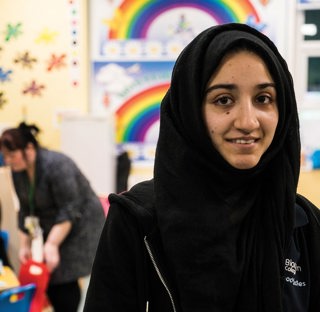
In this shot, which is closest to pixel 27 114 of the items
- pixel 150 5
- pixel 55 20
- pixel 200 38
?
pixel 55 20

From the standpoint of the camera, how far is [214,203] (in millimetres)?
873

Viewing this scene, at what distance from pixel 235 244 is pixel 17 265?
2.11 meters

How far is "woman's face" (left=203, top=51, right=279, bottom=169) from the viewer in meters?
0.84

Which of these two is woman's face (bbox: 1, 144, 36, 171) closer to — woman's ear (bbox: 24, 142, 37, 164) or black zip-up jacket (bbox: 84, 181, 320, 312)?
woman's ear (bbox: 24, 142, 37, 164)

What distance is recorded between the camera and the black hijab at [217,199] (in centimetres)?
85

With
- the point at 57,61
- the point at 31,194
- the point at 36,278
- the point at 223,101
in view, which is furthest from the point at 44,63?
the point at 223,101

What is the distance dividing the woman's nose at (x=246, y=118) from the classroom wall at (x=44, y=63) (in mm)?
3391

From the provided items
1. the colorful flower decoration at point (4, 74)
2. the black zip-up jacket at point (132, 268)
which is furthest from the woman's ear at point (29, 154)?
the colorful flower decoration at point (4, 74)

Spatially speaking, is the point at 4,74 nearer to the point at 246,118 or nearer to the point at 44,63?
the point at 44,63

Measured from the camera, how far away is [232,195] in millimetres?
897

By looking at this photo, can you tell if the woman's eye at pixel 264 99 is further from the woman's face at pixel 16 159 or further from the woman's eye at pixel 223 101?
the woman's face at pixel 16 159

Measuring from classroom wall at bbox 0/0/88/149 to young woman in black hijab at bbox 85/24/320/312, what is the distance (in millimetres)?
3314

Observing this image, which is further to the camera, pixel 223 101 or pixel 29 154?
pixel 29 154

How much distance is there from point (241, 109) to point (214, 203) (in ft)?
0.59
